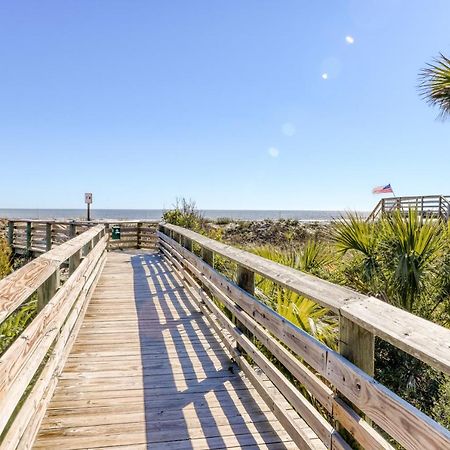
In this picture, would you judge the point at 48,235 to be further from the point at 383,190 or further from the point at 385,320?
the point at 383,190

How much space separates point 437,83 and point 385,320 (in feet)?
28.9

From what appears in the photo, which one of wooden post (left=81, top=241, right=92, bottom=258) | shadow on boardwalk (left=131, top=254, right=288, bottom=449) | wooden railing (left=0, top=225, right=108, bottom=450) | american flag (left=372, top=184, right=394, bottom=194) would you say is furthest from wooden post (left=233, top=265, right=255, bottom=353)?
american flag (left=372, top=184, right=394, bottom=194)

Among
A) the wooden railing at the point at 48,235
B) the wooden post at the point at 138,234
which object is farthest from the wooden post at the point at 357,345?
the wooden post at the point at 138,234

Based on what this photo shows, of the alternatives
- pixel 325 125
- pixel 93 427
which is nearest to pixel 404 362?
pixel 93 427

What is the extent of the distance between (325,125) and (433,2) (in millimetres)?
11112

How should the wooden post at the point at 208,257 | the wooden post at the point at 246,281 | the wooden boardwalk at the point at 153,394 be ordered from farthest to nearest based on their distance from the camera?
the wooden post at the point at 208,257 → the wooden post at the point at 246,281 → the wooden boardwalk at the point at 153,394

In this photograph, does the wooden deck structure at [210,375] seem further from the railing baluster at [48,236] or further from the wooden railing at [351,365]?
the railing baluster at [48,236]

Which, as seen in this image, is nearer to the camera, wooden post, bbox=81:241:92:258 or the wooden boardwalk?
the wooden boardwalk

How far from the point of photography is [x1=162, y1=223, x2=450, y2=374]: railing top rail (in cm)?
113

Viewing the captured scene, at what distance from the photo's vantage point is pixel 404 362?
3754mm

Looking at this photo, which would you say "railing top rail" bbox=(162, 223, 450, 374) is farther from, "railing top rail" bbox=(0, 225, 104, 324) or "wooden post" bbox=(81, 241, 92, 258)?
"wooden post" bbox=(81, 241, 92, 258)

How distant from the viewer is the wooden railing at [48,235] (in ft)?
45.2

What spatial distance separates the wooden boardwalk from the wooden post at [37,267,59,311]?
75 centimetres

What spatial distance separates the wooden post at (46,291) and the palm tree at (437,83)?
29.0ft
